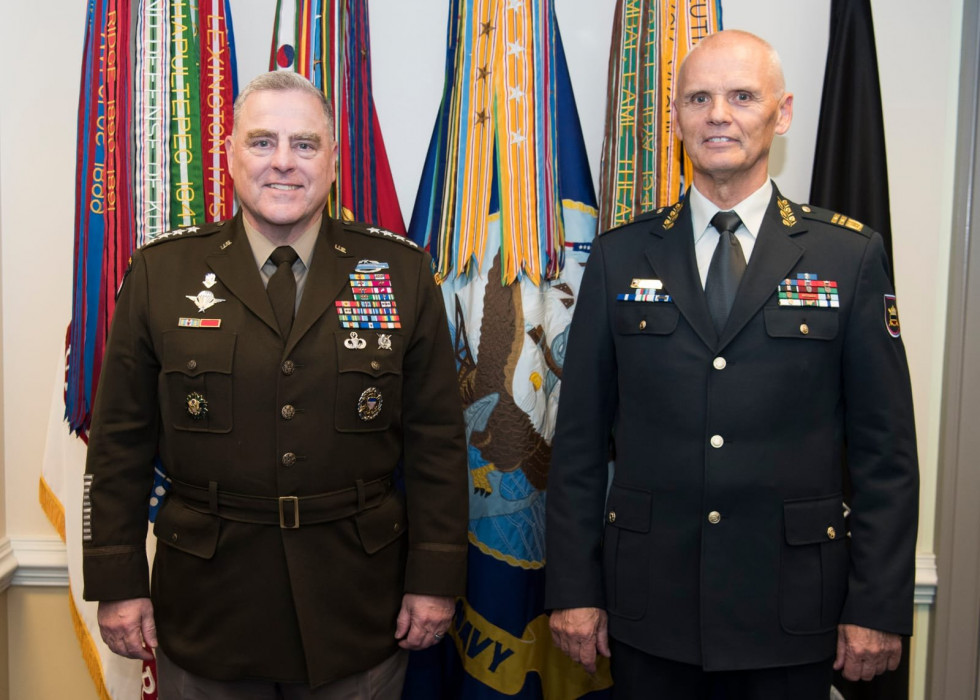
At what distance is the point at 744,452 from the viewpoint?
55.9 inches

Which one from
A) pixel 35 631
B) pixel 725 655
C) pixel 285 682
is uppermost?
pixel 725 655

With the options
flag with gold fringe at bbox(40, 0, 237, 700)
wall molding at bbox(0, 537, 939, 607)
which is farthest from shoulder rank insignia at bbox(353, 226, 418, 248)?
wall molding at bbox(0, 537, 939, 607)

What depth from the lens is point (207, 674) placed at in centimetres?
149

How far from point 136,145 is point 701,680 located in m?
1.72

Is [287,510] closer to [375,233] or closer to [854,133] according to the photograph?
[375,233]

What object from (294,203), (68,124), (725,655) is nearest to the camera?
(725,655)

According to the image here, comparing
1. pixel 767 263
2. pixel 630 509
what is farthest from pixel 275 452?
pixel 767 263

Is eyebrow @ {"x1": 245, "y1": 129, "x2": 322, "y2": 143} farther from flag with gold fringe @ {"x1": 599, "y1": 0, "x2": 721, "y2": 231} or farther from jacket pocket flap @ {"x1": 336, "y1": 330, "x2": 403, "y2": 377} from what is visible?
flag with gold fringe @ {"x1": 599, "y1": 0, "x2": 721, "y2": 231}

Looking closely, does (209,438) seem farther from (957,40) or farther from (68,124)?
(957,40)

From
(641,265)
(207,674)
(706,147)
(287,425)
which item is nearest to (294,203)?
(287,425)

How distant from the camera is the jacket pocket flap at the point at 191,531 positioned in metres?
1.49

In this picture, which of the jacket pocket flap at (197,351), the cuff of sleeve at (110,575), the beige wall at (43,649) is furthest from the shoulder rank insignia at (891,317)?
the beige wall at (43,649)

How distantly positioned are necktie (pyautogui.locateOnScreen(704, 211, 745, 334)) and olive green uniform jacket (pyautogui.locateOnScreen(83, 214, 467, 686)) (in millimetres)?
580

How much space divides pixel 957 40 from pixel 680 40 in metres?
→ 0.88
